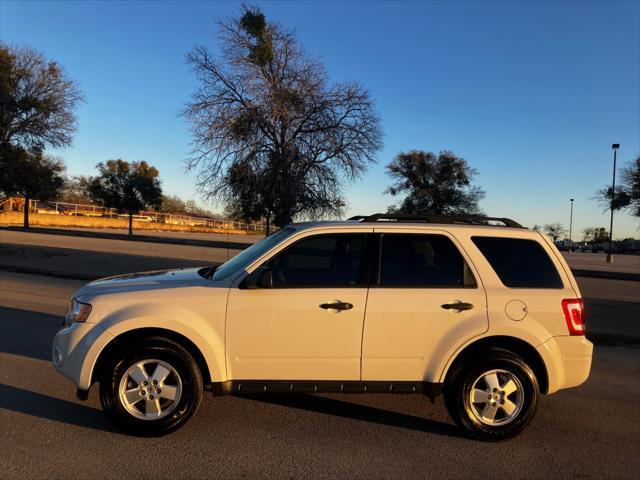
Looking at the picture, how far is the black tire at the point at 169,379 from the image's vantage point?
4086mm

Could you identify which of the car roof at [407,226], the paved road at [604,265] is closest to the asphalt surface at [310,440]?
the car roof at [407,226]

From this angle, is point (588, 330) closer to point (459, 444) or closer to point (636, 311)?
point (636, 311)

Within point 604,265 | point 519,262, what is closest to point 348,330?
point 519,262

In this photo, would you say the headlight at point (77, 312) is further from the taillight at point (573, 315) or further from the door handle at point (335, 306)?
the taillight at point (573, 315)

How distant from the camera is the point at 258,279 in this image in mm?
4180

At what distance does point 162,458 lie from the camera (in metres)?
3.79

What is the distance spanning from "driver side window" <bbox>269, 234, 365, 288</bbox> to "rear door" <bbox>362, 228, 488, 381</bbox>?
234mm

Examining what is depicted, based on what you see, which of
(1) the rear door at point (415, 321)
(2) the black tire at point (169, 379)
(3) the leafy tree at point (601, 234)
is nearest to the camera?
(2) the black tire at point (169, 379)

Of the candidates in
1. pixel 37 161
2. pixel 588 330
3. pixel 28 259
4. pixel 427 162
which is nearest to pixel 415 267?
pixel 588 330

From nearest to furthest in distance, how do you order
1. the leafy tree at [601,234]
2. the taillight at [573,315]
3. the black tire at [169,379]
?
the black tire at [169,379], the taillight at [573,315], the leafy tree at [601,234]

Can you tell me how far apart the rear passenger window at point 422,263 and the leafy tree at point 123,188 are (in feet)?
132

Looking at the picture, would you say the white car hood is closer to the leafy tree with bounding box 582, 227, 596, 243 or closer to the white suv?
the white suv

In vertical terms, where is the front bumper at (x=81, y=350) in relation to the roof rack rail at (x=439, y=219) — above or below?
below

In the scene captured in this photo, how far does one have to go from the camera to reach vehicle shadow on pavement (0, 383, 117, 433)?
14.4 feet
